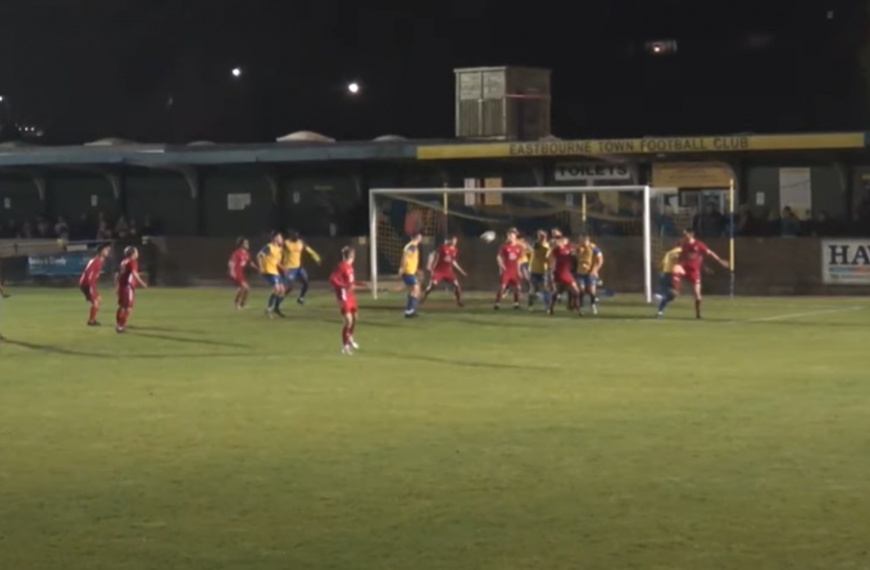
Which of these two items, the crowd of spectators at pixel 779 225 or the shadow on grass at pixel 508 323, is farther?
the crowd of spectators at pixel 779 225

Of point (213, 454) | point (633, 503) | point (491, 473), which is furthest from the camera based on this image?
point (213, 454)

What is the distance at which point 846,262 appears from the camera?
37.9 meters

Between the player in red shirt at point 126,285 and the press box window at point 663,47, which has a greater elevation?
the press box window at point 663,47

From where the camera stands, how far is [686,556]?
9.82m

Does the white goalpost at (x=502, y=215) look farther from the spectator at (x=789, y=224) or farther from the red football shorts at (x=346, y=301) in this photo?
the red football shorts at (x=346, y=301)

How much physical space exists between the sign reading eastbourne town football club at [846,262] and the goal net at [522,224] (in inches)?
152

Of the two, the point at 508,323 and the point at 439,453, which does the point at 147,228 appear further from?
the point at 439,453

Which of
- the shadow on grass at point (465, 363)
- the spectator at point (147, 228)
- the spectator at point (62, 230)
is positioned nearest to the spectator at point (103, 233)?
the spectator at point (62, 230)

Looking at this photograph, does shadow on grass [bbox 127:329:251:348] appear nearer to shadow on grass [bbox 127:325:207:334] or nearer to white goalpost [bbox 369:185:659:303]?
shadow on grass [bbox 127:325:207:334]

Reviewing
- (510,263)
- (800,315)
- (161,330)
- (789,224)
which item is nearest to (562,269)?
(510,263)

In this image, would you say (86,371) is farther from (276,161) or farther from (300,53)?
(300,53)

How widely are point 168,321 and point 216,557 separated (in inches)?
878

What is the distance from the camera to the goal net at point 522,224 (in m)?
39.9

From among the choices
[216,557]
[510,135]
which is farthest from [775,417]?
[510,135]
